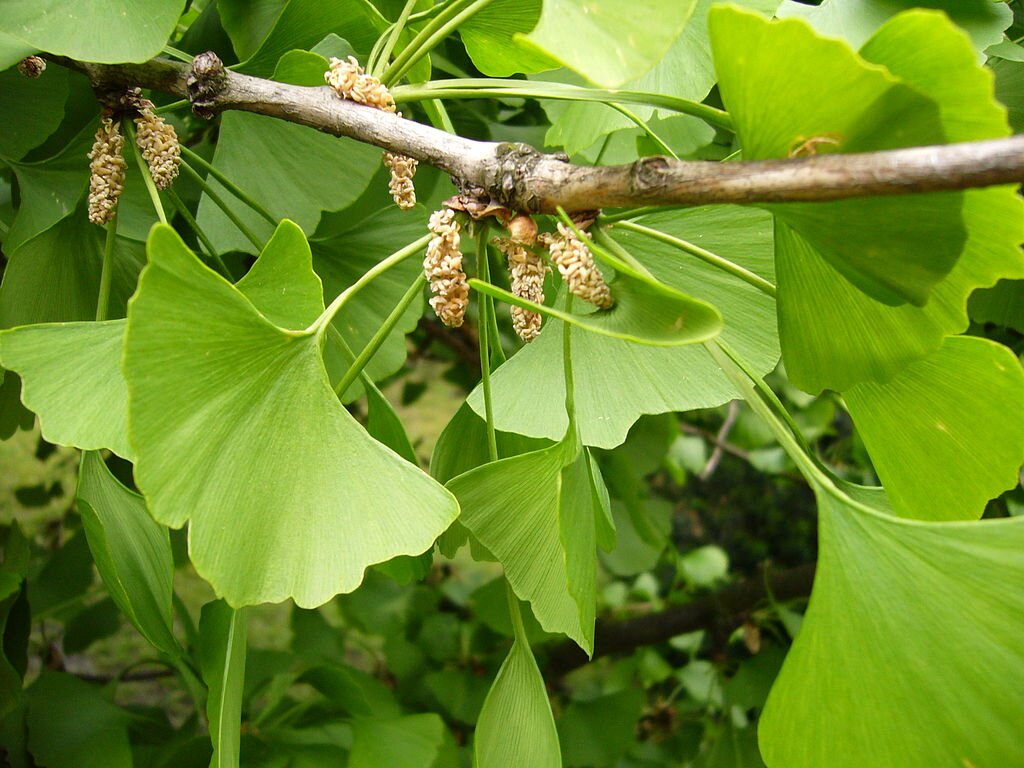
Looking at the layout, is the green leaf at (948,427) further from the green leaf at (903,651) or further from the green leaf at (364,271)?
the green leaf at (364,271)

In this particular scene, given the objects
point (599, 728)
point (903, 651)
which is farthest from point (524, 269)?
point (599, 728)

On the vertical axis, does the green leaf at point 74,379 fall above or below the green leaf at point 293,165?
below

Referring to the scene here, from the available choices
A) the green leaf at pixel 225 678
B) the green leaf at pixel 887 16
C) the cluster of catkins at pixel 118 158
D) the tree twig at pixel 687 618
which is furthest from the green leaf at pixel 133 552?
the tree twig at pixel 687 618

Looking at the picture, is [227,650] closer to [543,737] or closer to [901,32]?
[543,737]

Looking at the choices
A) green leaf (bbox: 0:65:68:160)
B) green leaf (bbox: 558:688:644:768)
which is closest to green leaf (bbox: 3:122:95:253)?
green leaf (bbox: 0:65:68:160)

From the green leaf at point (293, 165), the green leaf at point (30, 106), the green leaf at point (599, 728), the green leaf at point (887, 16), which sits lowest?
the green leaf at point (599, 728)

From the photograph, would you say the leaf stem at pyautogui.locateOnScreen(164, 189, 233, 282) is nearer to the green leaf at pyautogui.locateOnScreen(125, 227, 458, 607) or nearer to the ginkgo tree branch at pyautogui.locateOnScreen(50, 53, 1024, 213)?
the ginkgo tree branch at pyautogui.locateOnScreen(50, 53, 1024, 213)

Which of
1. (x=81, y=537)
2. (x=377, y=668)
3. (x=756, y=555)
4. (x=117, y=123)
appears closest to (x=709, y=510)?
(x=756, y=555)
